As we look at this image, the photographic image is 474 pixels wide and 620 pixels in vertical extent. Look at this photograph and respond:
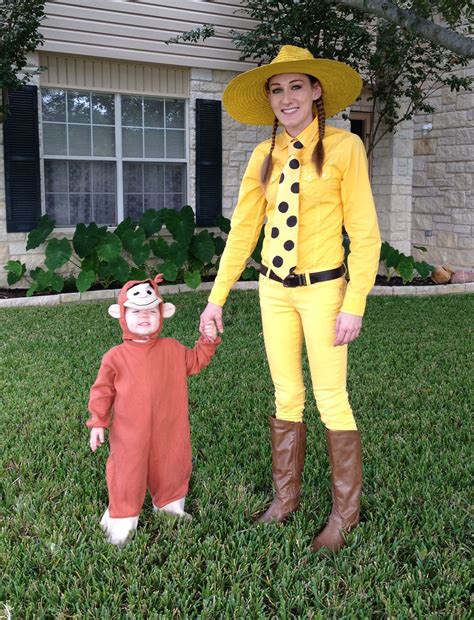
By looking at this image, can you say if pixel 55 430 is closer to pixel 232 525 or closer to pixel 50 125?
pixel 232 525

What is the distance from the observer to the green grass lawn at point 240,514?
222cm

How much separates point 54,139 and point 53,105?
1.24 feet

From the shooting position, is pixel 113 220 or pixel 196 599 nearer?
pixel 196 599

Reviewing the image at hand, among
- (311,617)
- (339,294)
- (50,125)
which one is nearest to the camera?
(311,617)

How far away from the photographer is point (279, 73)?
2502 mm

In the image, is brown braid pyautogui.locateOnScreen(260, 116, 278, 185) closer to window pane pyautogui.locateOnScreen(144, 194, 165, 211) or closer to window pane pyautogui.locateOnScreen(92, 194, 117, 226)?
window pane pyautogui.locateOnScreen(92, 194, 117, 226)

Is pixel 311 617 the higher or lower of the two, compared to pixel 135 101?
lower

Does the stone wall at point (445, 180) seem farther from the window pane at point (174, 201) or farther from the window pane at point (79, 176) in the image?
the window pane at point (79, 176)

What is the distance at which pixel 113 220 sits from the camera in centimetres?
831

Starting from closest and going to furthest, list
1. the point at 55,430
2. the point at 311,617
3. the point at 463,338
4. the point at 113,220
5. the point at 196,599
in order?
the point at 311,617, the point at 196,599, the point at 55,430, the point at 463,338, the point at 113,220

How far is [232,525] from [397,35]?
753cm

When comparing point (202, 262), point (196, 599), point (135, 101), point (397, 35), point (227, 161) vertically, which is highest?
point (397, 35)

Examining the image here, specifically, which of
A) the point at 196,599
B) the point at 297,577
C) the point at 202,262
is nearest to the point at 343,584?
the point at 297,577

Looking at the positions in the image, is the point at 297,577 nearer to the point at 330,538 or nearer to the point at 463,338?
the point at 330,538
